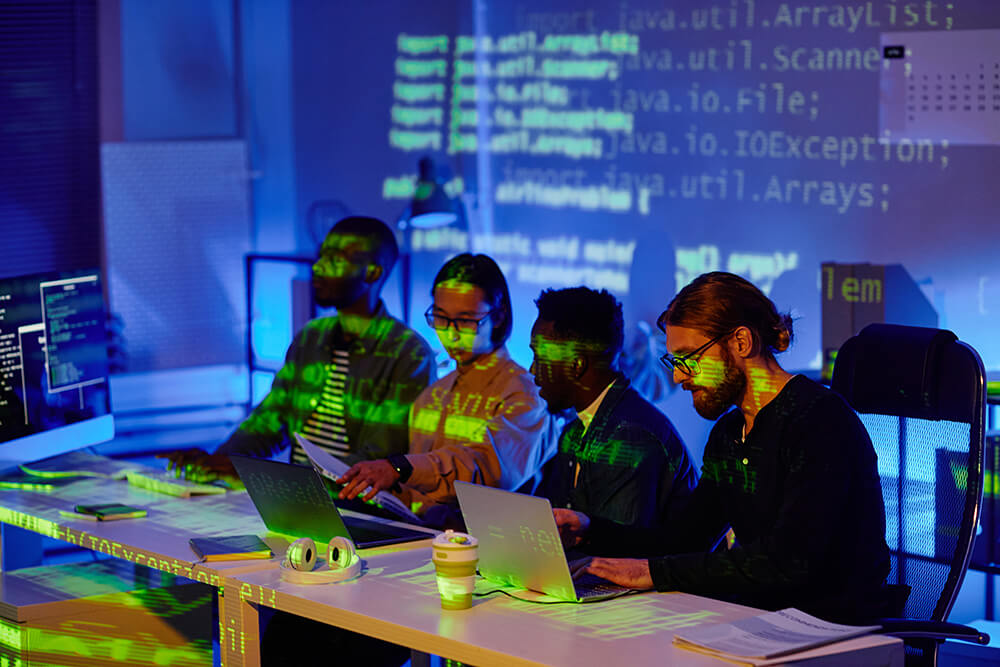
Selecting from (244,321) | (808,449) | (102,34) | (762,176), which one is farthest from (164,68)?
(808,449)

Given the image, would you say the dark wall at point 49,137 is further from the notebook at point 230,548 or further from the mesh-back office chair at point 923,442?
the mesh-back office chair at point 923,442

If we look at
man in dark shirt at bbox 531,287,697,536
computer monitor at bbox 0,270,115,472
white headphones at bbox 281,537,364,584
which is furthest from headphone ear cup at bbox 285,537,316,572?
computer monitor at bbox 0,270,115,472

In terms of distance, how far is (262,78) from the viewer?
5.86 m

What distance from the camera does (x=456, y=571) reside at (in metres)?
2.24

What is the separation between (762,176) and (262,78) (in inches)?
94.0

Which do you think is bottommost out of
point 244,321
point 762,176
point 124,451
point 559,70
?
point 124,451

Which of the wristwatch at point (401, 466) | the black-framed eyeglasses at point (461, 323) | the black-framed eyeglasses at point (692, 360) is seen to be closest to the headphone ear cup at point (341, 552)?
the wristwatch at point (401, 466)

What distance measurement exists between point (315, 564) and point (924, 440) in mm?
1199

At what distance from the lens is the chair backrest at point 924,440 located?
2.48m

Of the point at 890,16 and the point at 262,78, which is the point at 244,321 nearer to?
the point at 262,78

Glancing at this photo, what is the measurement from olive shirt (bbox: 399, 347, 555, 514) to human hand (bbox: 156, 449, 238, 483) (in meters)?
0.48

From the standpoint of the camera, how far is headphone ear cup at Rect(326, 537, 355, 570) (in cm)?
248

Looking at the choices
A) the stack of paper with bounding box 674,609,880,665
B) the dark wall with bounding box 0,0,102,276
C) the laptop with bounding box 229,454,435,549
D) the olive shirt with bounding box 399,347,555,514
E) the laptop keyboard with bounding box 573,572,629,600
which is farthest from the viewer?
the dark wall with bounding box 0,0,102,276

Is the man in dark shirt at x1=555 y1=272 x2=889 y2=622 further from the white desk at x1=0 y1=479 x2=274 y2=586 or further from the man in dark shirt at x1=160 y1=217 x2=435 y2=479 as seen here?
the man in dark shirt at x1=160 y1=217 x2=435 y2=479
